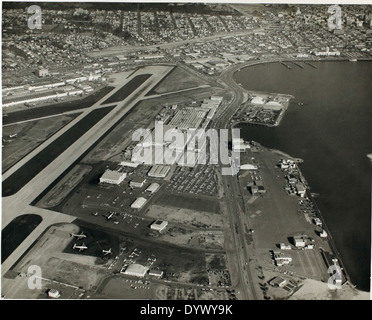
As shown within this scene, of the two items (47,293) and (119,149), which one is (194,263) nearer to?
(47,293)

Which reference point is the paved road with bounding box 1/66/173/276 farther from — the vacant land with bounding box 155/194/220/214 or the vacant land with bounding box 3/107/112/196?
the vacant land with bounding box 155/194/220/214

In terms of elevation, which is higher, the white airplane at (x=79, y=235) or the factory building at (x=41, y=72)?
the factory building at (x=41, y=72)

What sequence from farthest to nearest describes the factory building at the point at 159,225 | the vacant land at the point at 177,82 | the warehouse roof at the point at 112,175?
1. the vacant land at the point at 177,82
2. the warehouse roof at the point at 112,175
3. the factory building at the point at 159,225

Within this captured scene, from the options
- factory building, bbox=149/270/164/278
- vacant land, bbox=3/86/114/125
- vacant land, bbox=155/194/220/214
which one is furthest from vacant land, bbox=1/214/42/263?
vacant land, bbox=3/86/114/125

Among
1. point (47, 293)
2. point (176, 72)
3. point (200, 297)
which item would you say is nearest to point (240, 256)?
point (200, 297)

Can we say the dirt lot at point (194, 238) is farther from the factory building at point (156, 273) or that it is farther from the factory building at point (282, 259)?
the factory building at point (282, 259)

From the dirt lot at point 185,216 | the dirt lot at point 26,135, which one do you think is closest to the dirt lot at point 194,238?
the dirt lot at point 185,216
